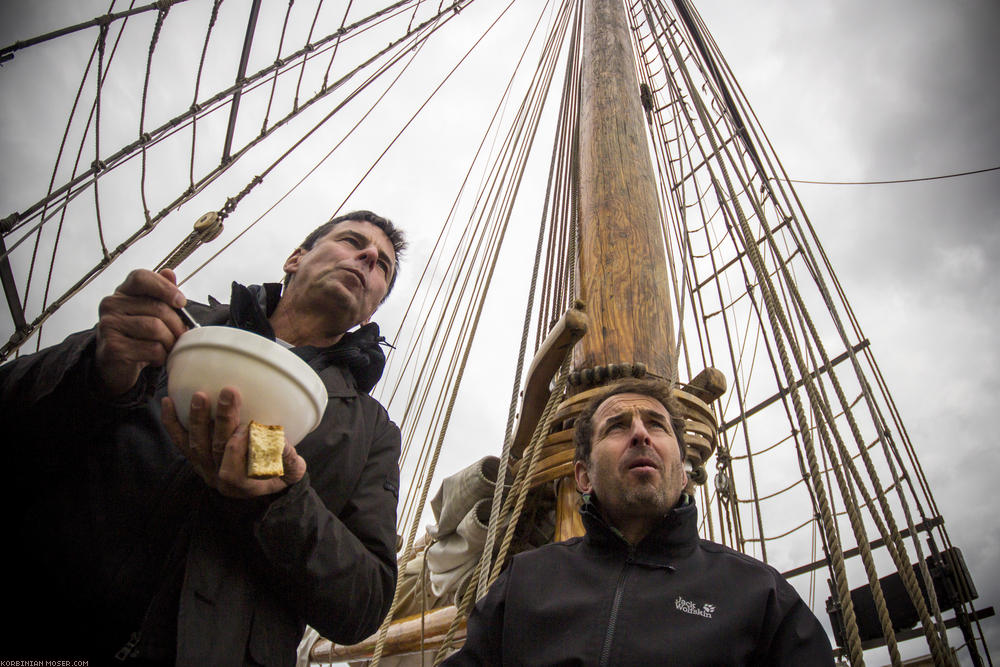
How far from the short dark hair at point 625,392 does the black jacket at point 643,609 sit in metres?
0.22

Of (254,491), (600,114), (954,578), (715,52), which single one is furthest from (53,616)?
(715,52)

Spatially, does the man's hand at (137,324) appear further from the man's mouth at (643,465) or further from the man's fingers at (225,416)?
the man's mouth at (643,465)

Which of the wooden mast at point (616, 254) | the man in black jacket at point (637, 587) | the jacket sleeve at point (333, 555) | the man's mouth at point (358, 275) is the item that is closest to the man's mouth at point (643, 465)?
the man in black jacket at point (637, 587)

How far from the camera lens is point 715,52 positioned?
5125 mm

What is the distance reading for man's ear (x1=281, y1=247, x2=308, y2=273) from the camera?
4.77 ft

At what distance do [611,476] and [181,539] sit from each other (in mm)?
899

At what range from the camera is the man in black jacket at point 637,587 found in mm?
967

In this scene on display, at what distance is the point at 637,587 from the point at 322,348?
2.66ft

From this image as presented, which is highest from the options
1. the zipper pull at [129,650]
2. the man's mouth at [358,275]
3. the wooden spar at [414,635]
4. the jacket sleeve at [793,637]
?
the man's mouth at [358,275]

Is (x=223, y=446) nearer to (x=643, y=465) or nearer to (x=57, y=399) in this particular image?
(x=57, y=399)

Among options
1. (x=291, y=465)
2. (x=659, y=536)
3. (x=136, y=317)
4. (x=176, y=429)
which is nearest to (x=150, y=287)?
(x=136, y=317)

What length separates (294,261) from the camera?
4.88 feet

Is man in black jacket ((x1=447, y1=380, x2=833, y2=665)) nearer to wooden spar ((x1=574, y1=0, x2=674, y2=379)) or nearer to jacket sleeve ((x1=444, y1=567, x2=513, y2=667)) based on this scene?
jacket sleeve ((x1=444, y1=567, x2=513, y2=667))

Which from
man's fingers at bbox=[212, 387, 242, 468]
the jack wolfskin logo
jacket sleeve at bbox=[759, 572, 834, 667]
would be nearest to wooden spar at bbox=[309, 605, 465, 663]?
the jack wolfskin logo
